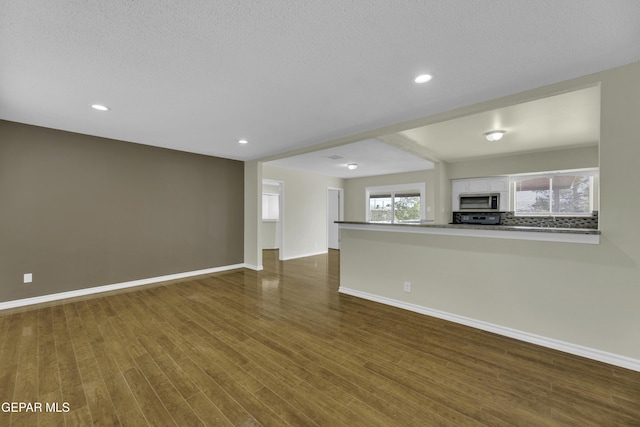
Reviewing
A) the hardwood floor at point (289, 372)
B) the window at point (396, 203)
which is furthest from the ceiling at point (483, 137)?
the hardwood floor at point (289, 372)

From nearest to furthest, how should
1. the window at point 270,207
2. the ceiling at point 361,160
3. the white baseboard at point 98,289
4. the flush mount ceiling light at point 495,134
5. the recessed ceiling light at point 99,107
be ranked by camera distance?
1. the recessed ceiling light at point 99,107
2. the white baseboard at point 98,289
3. the flush mount ceiling light at point 495,134
4. the ceiling at point 361,160
5. the window at point 270,207

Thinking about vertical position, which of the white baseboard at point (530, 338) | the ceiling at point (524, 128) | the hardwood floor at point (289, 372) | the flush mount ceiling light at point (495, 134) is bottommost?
the hardwood floor at point (289, 372)

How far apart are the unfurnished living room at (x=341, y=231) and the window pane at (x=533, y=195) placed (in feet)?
1.77

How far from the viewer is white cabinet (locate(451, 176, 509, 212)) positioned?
18.8 ft

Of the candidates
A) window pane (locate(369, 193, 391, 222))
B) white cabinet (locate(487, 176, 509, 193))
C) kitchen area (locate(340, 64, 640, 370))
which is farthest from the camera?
window pane (locate(369, 193, 391, 222))

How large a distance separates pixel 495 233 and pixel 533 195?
13.1ft

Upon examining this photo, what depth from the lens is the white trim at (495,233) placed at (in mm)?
2315

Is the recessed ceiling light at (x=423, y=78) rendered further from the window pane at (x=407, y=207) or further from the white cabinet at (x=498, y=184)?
the window pane at (x=407, y=207)

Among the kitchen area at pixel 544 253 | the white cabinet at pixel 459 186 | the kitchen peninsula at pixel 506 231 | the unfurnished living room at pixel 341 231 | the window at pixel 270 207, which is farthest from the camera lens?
the window at pixel 270 207

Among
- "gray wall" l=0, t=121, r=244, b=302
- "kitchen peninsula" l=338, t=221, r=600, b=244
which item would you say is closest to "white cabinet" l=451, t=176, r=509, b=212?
"kitchen peninsula" l=338, t=221, r=600, b=244

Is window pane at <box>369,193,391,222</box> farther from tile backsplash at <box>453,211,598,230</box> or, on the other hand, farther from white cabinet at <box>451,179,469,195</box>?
tile backsplash at <box>453,211,598,230</box>

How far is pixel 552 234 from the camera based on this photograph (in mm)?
2445

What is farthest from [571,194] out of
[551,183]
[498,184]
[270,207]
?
[270,207]

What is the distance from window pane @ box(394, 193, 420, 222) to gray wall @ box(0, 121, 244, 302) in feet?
16.3
